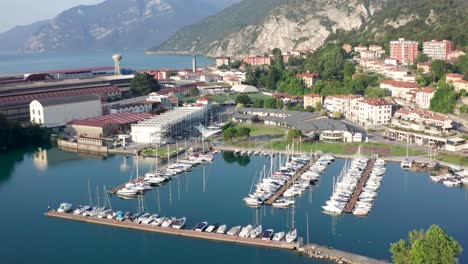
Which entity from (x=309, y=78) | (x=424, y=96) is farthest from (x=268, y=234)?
(x=309, y=78)

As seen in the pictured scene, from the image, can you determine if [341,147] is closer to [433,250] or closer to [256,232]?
[256,232]

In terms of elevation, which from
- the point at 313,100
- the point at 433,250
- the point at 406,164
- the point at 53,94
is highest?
the point at 53,94

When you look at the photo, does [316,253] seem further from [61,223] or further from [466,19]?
[466,19]

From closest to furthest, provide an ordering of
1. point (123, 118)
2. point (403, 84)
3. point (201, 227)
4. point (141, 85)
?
point (201, 227), point (123, 118), point (403, 84), point (141, 85)

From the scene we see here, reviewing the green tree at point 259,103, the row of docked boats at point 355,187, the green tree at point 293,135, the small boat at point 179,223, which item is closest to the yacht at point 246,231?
the small boat at point 179,223

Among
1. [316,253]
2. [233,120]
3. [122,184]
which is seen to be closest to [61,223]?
[122,184]
